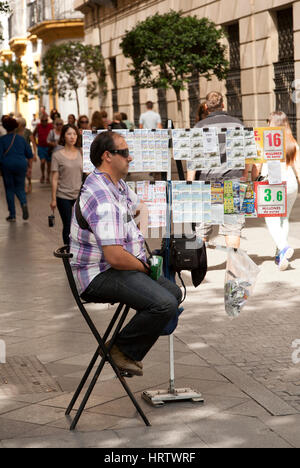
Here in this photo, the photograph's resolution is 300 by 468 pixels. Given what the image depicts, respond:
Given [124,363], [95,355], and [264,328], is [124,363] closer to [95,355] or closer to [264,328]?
[95,355]

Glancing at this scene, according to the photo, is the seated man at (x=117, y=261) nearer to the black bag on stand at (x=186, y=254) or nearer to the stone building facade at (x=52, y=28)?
the black bag on stand at (x=186, y=254)

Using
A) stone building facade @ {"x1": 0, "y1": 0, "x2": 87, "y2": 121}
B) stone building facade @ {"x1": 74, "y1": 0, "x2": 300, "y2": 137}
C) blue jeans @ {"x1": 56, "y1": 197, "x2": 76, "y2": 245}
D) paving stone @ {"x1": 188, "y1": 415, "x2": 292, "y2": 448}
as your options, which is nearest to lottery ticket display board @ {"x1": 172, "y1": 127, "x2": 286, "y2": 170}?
paving stone @ {"x1": 188, "y1": 415, "x2": 292, "y2": 448}

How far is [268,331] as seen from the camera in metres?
7.21

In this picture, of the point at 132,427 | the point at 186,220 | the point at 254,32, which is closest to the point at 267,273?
the point at 186,220

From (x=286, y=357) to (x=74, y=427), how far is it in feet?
6.44

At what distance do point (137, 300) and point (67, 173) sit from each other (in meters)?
6.21

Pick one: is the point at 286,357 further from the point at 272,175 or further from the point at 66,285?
the point at 66,285

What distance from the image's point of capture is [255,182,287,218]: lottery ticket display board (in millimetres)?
7219

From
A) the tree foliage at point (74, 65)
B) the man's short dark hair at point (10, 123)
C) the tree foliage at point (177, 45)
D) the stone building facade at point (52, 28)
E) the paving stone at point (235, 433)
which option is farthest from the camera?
the stone building facade at point (52, 28)

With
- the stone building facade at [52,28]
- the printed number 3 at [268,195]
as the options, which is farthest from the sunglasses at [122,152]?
the stone building facade at [52,28]

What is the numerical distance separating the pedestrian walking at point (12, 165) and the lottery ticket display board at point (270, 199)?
9.14 meters

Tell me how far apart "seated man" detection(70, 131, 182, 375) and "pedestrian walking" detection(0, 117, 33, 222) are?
10796 mm

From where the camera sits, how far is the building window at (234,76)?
2345 centimetres

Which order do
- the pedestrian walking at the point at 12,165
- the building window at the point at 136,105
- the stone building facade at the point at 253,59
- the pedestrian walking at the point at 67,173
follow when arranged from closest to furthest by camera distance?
the pedestrian walking at the point at 67,173
the pedestrian walking at the point at 12,165
the stone building facade at the point at 253,59
the building window at the point at 136,105
